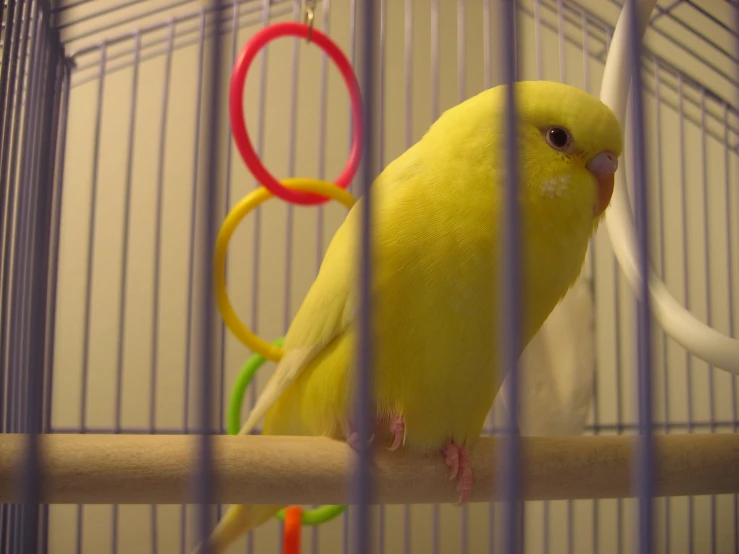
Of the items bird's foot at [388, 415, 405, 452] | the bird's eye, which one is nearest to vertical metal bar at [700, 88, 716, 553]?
the bird's eye

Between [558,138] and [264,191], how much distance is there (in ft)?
1.41

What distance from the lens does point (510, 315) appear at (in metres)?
0.26

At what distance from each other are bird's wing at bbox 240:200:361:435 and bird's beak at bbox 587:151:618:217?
0.77ft

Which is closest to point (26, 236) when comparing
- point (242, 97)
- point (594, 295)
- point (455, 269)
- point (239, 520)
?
point (242, 97)

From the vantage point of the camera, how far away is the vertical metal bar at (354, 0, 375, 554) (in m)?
0.25

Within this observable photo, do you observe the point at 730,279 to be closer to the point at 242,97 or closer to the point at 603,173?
the point at 603,173

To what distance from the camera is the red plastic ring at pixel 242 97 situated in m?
0.70

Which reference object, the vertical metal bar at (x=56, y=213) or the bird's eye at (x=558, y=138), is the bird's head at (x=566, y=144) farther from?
the vertical metal bar at (x=56, y=213)

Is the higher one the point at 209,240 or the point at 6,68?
the point at 6,68

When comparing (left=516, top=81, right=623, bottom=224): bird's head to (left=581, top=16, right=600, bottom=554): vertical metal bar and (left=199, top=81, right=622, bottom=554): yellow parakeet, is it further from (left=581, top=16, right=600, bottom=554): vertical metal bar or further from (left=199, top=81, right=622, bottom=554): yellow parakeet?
(left=581, top=16, right=600, bottom=554): vertical metal bar

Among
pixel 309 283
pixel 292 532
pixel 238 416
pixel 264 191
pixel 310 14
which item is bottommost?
pixel 292 532

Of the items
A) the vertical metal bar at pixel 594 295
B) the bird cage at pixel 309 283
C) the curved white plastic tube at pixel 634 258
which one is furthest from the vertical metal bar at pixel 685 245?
the curved white plastic tube at pixel 634 258

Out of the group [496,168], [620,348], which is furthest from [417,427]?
[620,348]

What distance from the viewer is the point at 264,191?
776 mm
